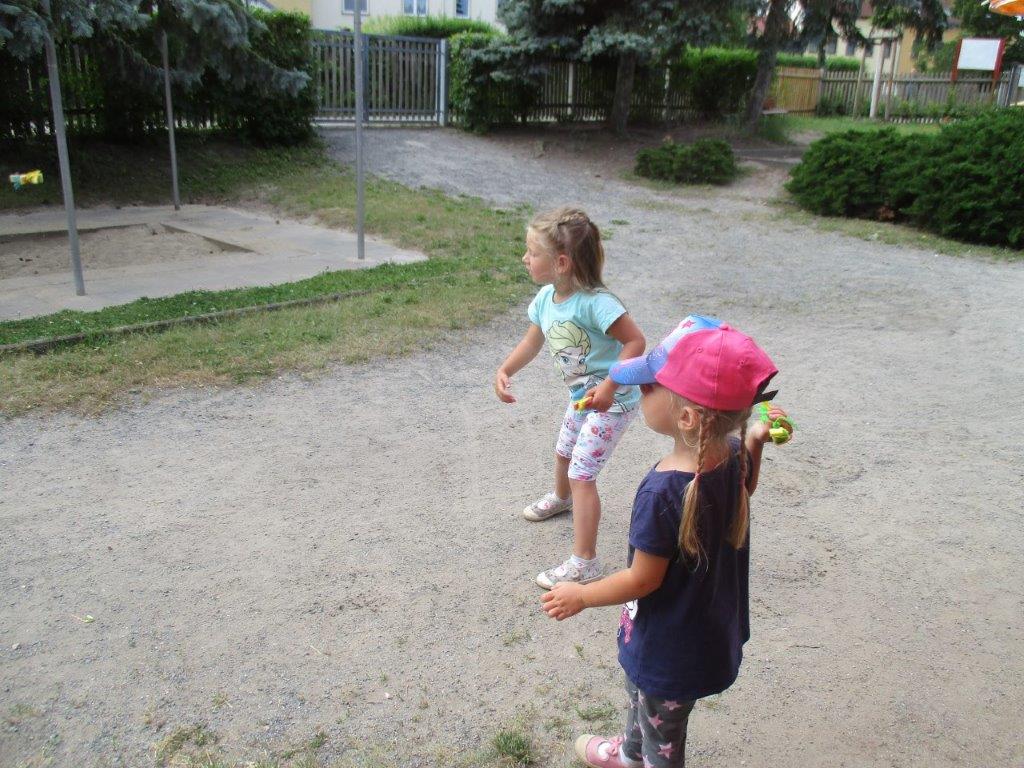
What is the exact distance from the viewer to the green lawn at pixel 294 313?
5.63m

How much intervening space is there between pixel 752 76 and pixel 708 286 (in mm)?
17965

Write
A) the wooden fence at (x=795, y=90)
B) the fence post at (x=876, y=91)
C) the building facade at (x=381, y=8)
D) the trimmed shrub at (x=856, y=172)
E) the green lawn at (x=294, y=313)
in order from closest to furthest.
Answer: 1. the green lawn at (x=294, y=313)
2. the trimmed shrub at (x=856, y=172)
3. the wooden fence at (x=795, y=90)
4. the fence post at (x=876, y=91)
5. the building facade at (x=381, y=8)

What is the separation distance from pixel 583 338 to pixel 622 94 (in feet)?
60.8

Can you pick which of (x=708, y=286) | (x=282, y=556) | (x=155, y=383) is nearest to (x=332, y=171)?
(x=708, y=286)

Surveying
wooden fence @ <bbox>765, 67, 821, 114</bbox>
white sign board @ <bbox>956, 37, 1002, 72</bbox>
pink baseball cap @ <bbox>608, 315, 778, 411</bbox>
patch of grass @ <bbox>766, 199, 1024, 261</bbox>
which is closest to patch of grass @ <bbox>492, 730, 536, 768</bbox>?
pink baseball cap @ <bbox>608, 315, 778, 411</bbox>

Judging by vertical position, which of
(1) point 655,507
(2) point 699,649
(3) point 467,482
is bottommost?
(3) point 467,482

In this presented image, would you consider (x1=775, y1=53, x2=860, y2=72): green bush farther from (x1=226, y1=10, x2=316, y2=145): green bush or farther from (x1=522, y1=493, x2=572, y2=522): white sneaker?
(x1=522, y1=493, x2=572, y2=522): white sneaker

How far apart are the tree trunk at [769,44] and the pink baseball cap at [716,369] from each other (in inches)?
803

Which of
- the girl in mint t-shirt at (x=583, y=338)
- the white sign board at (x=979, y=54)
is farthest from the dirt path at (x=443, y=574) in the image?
the white sign board at (x=979, y=54)

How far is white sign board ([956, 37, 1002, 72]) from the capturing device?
27609 mm

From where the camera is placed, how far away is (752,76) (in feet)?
80.7

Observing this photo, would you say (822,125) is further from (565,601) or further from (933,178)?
(565,601)

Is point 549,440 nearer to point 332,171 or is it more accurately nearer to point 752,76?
point 332,171

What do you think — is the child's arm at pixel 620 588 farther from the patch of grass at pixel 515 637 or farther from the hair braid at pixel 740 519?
the patch of grass at pixel 515 637
